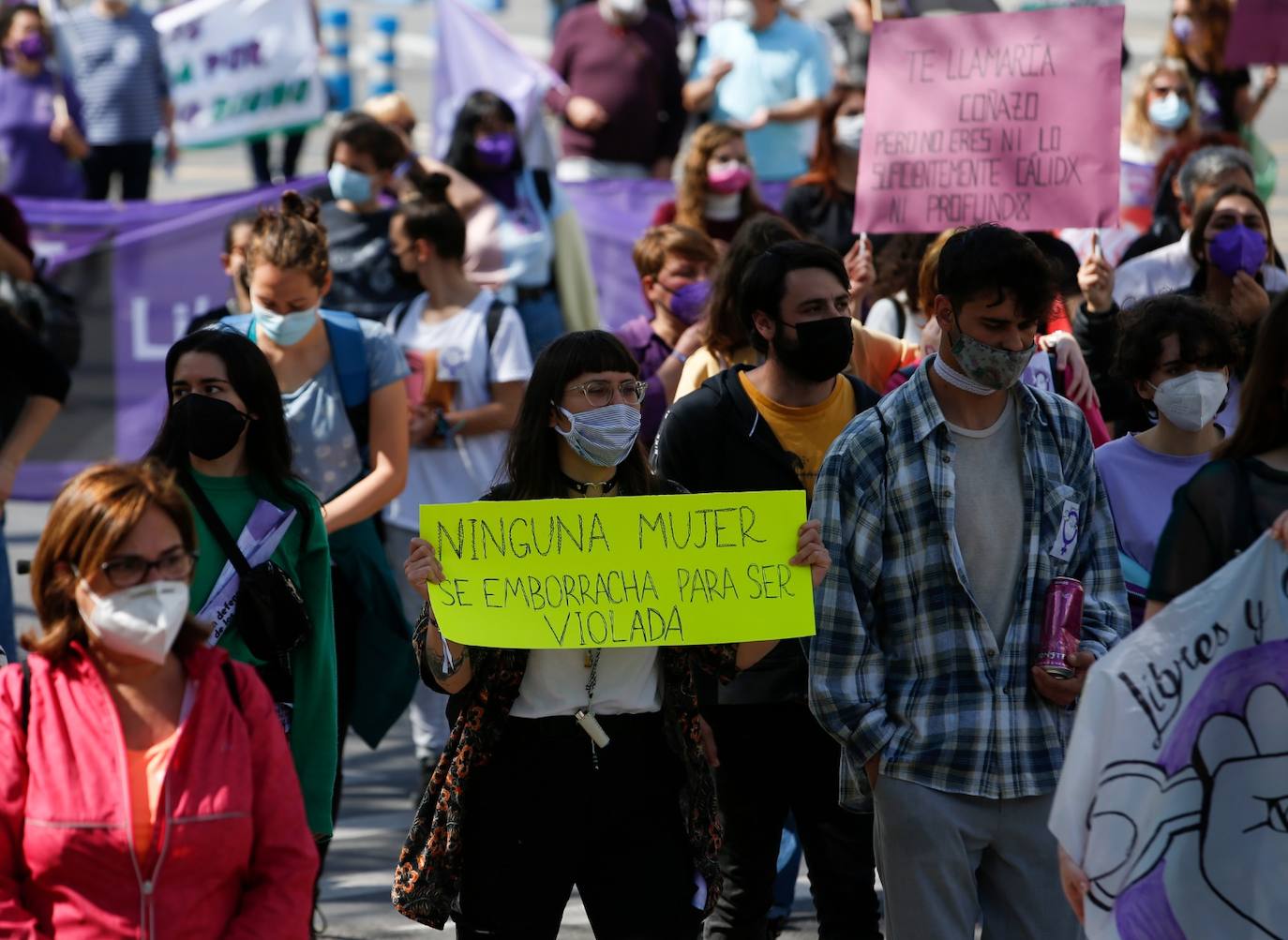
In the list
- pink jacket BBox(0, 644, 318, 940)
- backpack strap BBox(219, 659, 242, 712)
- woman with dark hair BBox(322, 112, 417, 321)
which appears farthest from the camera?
woman with dark hair BBox(322, 112, 417, 321)

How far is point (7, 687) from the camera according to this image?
343cm

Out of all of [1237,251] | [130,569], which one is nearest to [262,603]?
[130,569]

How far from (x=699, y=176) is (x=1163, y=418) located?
152 inches

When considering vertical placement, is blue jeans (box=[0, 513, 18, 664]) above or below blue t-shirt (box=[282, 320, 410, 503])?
below

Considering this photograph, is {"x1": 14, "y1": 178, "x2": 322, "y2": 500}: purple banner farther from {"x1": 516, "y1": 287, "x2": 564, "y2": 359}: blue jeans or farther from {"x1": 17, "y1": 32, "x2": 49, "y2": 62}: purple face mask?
{"x1": 17, "y1": 32, "x2": 49, "y2": 62}: purple face mask

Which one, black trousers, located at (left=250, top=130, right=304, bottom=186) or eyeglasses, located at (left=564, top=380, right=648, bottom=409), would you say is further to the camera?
black trousers, located at (left=250, top=130, right=304, bottom=186)

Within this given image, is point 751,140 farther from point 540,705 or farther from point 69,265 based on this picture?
point 540,705

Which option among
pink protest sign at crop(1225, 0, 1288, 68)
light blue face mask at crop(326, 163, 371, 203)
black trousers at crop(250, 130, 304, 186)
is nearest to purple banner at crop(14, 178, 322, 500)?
light blue face mask at crop(326, 163, 371, 203)

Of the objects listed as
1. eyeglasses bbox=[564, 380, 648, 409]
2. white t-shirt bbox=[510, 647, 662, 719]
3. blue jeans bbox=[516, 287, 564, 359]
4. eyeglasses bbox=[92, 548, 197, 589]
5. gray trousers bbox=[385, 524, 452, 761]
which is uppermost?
eyeglasses bbox=[564, 380, 648, 409]

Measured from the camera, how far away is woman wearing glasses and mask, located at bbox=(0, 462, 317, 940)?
133 inches

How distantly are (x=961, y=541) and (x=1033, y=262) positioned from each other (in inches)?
23.7

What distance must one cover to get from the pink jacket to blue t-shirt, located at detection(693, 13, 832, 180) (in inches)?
341

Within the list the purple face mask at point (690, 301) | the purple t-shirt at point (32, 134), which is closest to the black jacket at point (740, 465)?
the purple face mask at point (690, 301)

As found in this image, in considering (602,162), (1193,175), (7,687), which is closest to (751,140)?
(602,162)
